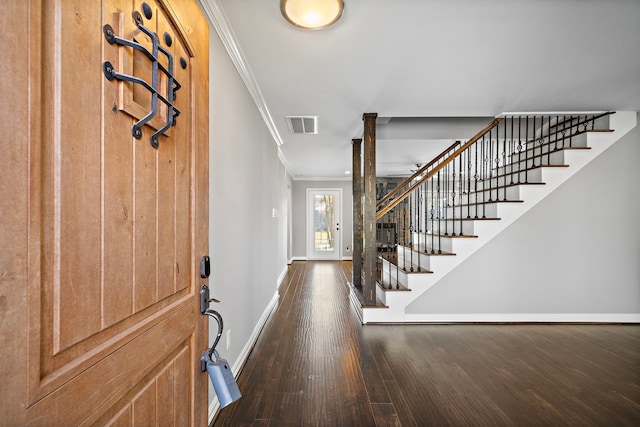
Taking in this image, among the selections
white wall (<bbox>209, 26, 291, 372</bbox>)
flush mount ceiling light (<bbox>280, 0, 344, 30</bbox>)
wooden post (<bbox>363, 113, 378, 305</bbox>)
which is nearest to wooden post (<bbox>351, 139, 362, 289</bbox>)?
wooden post (<bbox>363, 113, 378, 305</bbox>)

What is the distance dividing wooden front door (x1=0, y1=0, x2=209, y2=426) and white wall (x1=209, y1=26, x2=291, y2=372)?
2.92 ft

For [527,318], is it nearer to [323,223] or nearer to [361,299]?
[361,299]

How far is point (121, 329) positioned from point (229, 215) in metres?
1.46

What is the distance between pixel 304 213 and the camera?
27.0 ft

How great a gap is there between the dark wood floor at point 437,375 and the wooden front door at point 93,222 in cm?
120

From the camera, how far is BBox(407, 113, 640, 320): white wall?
3369 mm

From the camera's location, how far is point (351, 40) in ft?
6.54

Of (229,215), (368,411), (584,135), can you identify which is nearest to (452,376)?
(368,411)

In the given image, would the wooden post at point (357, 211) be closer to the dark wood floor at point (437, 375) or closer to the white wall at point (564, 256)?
the dark wood floor at point (437, 375)

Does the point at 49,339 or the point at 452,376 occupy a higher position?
the point at 49,339

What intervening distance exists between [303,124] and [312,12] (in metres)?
1.95

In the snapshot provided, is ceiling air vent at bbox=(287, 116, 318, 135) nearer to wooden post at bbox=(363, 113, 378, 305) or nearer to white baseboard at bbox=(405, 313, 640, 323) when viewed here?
wooden post at bbox=(363, 113, 378, 305)

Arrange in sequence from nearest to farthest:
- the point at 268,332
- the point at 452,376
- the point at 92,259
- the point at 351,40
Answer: the point at 92,259 < the point at 351,40 < the point at 452,376 < the point at 268,332

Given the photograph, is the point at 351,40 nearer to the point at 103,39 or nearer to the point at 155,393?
the point at 103,39
